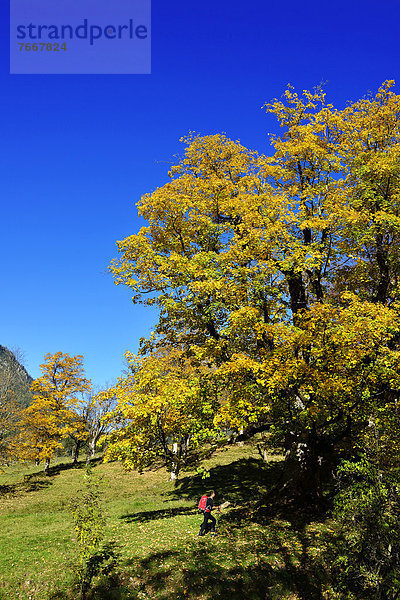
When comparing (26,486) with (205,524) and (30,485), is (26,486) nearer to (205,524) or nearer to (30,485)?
(30,485)

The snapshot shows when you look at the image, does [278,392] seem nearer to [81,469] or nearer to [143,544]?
[143,544]

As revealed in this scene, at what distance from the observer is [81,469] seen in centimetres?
4253

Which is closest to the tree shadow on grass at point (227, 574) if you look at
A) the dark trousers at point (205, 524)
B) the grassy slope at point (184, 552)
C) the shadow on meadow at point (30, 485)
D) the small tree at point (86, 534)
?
the grassy slope at point (184, 552)

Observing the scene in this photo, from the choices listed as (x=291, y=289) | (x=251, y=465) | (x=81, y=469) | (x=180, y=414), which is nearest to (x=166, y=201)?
(x=291, y=289)

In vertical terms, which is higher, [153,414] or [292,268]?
[292,268]

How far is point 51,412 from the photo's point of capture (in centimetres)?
3800

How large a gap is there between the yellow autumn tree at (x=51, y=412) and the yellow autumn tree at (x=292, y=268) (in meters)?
24.4

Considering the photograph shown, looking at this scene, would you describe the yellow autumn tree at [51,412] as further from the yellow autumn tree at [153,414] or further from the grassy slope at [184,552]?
the yellow autumn tree at [153,414]

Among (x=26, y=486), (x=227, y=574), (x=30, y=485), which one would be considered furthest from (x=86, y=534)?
(x=30, y=485)

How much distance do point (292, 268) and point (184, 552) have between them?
12.3 metres

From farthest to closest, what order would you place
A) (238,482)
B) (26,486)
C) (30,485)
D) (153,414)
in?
1. (30,485)
2. (26,486)
3. (238,482)
4. (153,414)

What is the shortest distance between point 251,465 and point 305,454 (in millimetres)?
13897

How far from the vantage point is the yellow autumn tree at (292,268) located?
12711mm

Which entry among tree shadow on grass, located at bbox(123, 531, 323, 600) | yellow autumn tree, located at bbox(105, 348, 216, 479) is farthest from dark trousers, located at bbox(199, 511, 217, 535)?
yellow autumn tree, located at bbox(105, 348, 216, 479)
